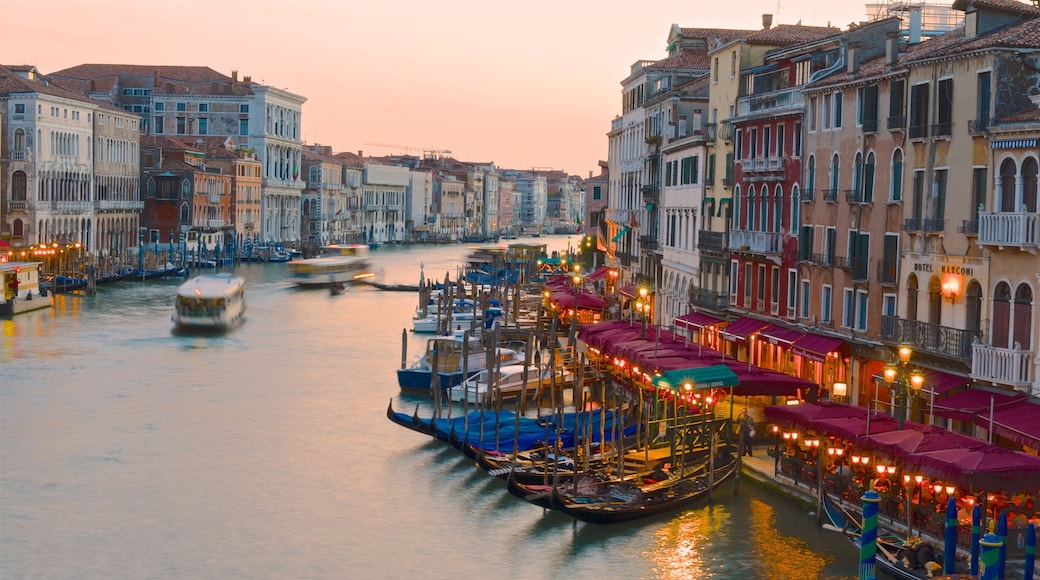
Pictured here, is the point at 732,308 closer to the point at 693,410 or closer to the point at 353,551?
the point at 693,410

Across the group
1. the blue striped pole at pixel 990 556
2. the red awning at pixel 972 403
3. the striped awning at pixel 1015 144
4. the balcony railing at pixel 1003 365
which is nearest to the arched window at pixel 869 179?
the striped awning at pixel 1015 144

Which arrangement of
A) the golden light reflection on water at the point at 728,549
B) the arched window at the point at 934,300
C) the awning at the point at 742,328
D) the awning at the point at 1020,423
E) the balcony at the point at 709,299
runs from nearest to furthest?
the awning at the point at 1020,423 → the golden light reflection on water at the point at 728,549 → the arched window at the point at 934,300 → the awning at the point at 742,328 → the balcony at the point at 709,299

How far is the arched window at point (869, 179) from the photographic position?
16.8 metres

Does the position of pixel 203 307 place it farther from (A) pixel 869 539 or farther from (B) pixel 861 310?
(A) pixel 869 539

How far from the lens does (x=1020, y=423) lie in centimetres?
1248

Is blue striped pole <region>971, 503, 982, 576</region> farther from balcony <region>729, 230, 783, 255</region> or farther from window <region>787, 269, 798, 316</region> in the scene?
balcony <region>729, 230, 783, 255</region>

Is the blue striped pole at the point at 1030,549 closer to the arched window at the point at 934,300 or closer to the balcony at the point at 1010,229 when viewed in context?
the balcony at the point at 1010,229

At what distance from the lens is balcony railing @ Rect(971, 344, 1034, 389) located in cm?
1300

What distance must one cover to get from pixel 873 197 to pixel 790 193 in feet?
9.46

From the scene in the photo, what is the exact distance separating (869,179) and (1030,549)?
7151mm

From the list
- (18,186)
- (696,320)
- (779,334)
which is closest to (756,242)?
(779,334)

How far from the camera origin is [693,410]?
17438 mm

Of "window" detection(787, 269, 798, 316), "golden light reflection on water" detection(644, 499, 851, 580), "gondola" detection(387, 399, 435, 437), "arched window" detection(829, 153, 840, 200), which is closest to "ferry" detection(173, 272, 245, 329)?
"gondola" detection(387, 399, 435, 437)

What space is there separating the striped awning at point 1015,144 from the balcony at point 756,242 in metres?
6.25
